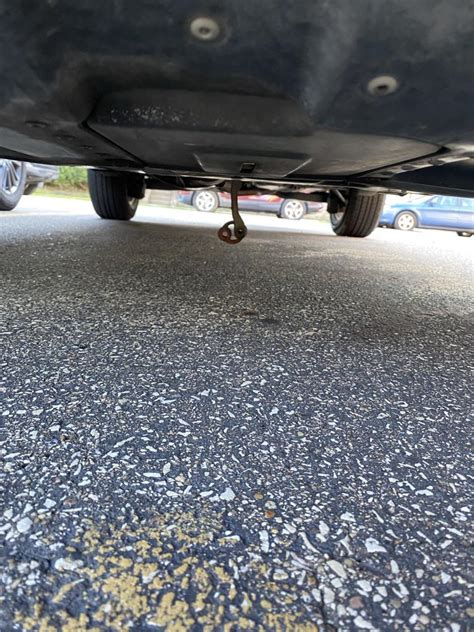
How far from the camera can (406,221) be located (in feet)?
35.6

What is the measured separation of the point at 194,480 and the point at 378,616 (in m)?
0.28

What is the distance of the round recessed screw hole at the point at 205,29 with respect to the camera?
770 millimetres

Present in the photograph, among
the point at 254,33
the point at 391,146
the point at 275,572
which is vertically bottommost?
the point at 275,572

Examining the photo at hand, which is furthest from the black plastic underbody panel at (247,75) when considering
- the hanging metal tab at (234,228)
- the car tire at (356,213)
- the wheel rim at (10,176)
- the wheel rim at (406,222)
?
the wheel rim at (406,222)

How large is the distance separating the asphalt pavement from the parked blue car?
965cm

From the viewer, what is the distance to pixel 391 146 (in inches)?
43.8

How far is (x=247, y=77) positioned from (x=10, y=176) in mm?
3973

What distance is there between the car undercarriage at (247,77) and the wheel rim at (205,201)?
9.61 metres

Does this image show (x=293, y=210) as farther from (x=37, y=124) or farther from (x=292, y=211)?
(x=37, y=124)

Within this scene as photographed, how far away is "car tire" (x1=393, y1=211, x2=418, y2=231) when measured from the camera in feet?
35.4

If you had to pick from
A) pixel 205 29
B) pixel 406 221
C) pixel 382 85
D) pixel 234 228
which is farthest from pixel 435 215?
pixel 205 29

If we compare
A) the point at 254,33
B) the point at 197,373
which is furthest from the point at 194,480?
the point at 254,33

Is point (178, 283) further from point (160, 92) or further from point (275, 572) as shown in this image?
point (275, 572)

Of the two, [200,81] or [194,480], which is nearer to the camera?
[194,480]
